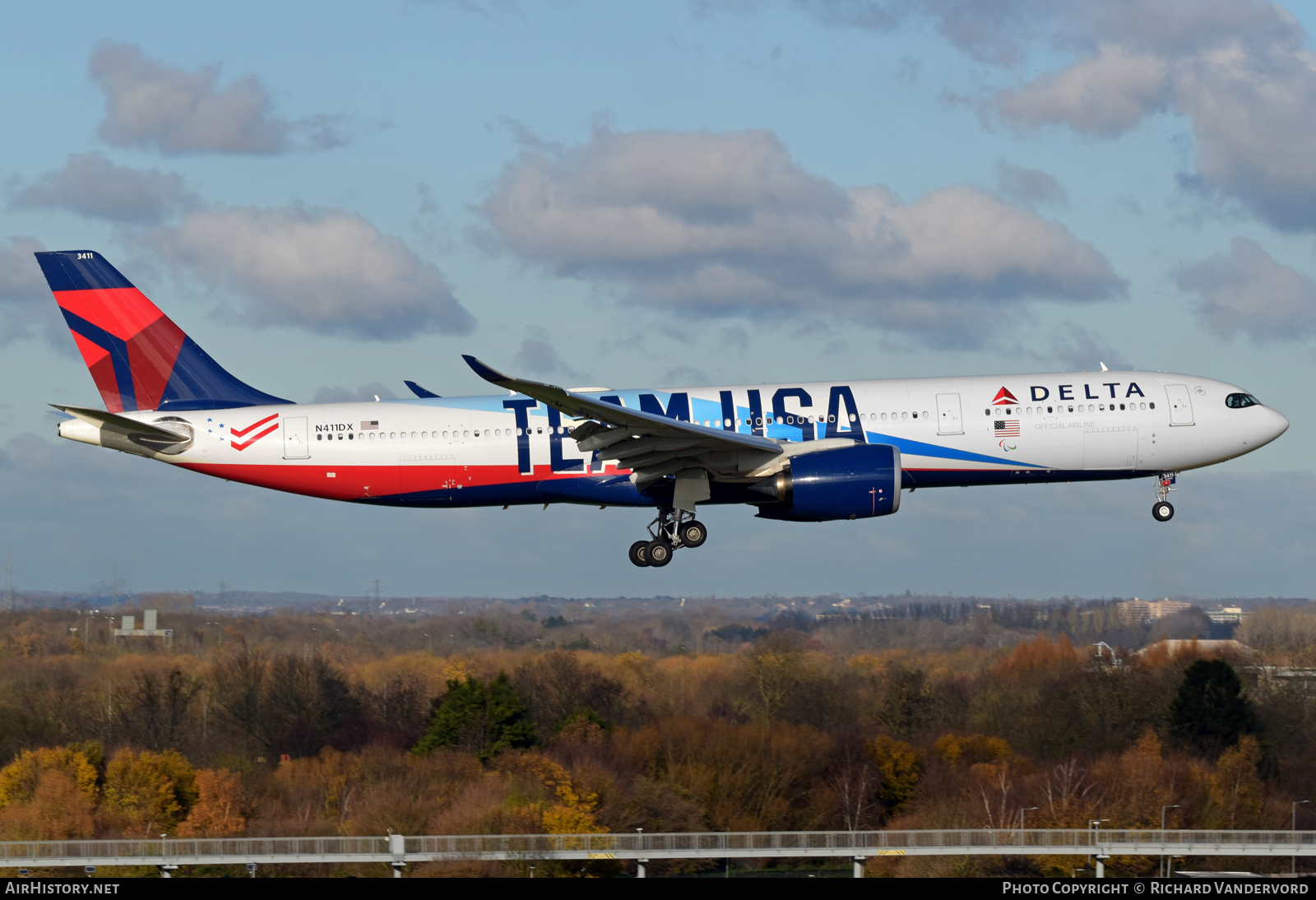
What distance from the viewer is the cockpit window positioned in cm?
3816

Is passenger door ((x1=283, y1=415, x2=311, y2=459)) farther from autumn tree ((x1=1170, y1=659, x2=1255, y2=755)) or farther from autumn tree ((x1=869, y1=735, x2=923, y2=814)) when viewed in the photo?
autumn tree ((x1=1170, y1=659, x2=1255, y2=755))

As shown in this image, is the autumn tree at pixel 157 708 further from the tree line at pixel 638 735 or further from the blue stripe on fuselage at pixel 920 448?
the blue stripe on fuselage at pixel 920 448

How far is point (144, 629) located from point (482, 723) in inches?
1859

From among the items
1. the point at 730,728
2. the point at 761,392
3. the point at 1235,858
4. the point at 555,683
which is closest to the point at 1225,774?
the point at 1235,858

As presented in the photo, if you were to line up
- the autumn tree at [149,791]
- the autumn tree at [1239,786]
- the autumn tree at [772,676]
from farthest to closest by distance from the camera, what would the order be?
the autumn tree at [772,676], the autumn tree at [149,791], the autumn tree at [1239,786]

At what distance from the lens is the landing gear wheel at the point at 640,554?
37.9m

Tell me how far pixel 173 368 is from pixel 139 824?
112ft

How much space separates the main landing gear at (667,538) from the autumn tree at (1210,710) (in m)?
47.4

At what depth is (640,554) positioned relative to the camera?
38.0 meters

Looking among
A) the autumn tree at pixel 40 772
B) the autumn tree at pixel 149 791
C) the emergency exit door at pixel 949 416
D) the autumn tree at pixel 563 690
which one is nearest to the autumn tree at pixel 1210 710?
the autumn tree at pixel 563 690

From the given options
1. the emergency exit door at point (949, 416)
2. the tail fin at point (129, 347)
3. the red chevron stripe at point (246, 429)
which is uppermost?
the tail fin at point (129, 347)

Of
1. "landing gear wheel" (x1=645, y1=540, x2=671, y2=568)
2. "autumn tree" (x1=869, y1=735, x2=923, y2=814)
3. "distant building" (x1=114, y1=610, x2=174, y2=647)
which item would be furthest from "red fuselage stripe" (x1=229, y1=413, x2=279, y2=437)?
"distant building" (x1=114, y1=610, x2=174, y2=647)

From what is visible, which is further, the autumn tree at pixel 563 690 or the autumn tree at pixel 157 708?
the autumn tree at pixel 157 708

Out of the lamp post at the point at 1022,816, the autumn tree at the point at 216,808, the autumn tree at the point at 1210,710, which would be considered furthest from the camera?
the autumn tree at the point at 1210,710
